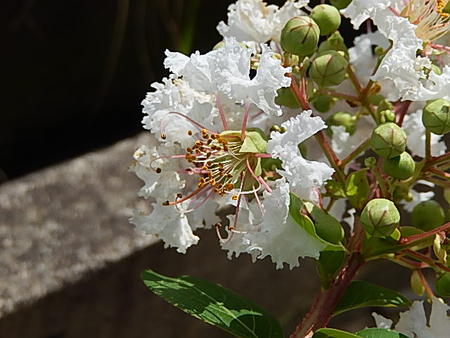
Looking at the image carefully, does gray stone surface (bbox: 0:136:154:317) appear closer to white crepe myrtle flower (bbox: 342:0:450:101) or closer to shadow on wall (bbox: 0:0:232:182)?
shadow on wall (bbox: 0:0:232:182)

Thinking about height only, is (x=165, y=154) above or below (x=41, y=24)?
above

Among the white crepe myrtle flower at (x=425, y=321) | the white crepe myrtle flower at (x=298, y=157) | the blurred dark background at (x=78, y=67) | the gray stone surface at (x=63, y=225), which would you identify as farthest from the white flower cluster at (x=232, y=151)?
the blurred dark background at (x=78, y=67)

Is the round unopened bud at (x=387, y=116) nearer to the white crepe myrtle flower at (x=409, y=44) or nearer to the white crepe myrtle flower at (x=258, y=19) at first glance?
the white crepe myrtle flower at (x=409, y=44)

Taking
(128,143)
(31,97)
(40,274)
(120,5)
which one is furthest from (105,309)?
(120,5)

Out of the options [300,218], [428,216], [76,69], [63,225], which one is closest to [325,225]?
[300,218]

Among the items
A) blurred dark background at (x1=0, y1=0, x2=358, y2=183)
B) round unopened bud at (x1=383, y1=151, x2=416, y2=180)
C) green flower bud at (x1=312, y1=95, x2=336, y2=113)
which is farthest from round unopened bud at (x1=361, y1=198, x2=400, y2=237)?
blurred dark background at (x1=0, y1=0, x2=358, y2=183)

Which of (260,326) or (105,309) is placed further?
(105,309)

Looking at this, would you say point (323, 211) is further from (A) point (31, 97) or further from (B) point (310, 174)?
(A) point (31, 97)
